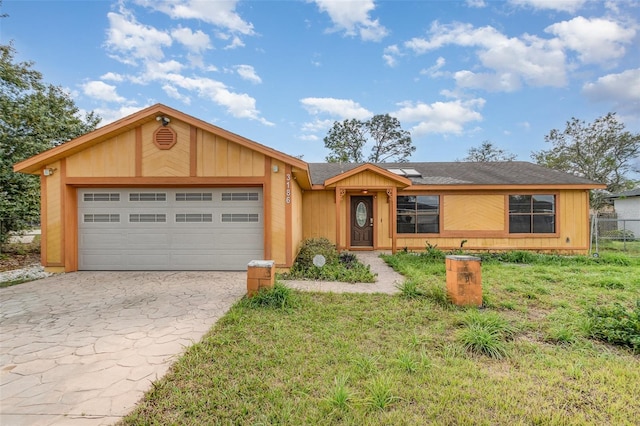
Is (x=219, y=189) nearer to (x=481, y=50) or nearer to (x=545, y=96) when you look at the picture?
(x=481, y=50)

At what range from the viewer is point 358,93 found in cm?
1675

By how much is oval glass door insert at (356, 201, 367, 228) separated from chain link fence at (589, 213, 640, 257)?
756cm

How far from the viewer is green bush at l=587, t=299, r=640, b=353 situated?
3131 millimetres

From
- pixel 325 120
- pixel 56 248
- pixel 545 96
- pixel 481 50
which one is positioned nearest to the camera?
pixel 56 248

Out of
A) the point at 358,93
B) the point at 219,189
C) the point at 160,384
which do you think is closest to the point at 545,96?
the point at 358,93

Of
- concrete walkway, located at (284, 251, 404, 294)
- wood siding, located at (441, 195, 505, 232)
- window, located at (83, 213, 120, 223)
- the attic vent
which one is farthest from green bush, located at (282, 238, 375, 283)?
window, located at (83, 213, 120, 223)

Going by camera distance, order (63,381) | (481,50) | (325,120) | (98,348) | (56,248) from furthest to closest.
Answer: (325,120)
(481,50)
(56,248)
(98,348)
(63,381)

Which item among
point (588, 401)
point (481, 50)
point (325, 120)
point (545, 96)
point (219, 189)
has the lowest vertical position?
point (588, 401)

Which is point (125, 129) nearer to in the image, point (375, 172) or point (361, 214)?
point (375, 172)

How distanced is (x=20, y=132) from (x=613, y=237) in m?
24.7

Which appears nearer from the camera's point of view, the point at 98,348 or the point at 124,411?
the point at 124,411

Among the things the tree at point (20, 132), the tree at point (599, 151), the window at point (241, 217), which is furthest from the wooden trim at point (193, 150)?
the tree at point (599, 151)

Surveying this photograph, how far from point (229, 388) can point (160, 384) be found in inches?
24.5

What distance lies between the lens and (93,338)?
132 inches
